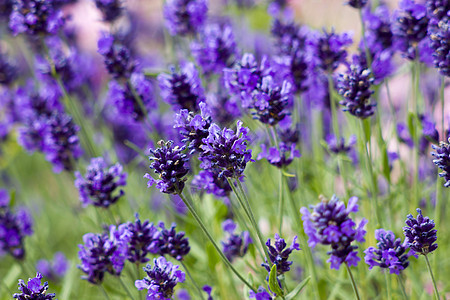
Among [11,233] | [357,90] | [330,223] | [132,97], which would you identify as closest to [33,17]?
[132,97]

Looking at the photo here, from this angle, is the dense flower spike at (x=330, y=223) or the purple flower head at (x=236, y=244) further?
the purple flower head at (x=236, y=244)

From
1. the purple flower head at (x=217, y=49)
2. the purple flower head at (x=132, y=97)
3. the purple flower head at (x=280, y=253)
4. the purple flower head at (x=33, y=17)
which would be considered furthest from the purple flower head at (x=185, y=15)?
the purple flower head at (x=280, y=253)

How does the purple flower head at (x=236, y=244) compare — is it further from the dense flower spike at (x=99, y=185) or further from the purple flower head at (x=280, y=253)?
the dense flower spike at (x=99, y=185)

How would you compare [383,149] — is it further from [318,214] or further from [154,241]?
[154,241]

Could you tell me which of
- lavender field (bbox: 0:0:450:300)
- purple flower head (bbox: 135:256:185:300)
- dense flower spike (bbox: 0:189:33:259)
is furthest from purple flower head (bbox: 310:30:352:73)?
dense flower spike (bbox: 0:189:33:259)

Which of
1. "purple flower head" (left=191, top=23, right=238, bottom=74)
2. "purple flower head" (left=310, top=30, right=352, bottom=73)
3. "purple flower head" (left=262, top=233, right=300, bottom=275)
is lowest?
"purple flower head" (left=262, top=233, right=300, bottom=275)

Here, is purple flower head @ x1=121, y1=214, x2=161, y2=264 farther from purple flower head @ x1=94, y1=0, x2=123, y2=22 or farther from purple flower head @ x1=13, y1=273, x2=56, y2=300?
purple flower head @ x1=94, y1=0, x2=123, y2=22

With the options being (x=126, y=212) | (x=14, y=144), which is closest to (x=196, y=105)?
(x=126, y=212)
